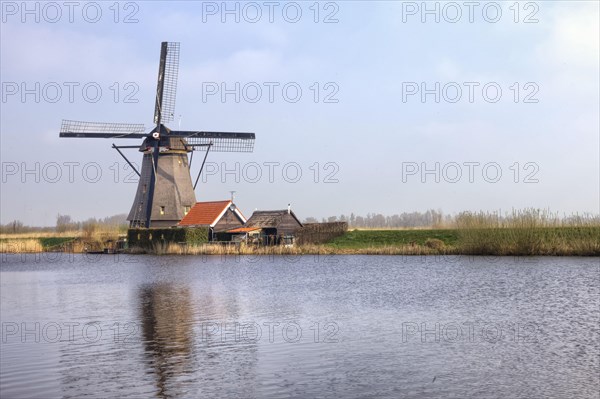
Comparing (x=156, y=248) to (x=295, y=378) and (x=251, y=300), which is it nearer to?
(x=251, y=300)

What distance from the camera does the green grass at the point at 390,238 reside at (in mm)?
38822

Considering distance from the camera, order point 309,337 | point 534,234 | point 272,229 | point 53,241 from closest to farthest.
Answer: point 309,337, point 534,234, point 272,229, point 53,241

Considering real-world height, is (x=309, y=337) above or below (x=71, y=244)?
below

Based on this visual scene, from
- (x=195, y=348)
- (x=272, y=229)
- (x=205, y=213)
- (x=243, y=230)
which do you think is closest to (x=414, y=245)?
(x=272, y=229)

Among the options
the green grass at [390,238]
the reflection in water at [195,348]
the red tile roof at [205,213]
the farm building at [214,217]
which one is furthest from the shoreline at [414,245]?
the reflection in water at [195,348]

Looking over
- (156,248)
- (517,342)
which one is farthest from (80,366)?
(156,248)

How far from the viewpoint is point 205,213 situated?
41812 mm

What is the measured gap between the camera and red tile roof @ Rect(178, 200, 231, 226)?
41.0 m

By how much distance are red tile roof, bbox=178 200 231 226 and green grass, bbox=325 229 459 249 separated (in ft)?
23.3

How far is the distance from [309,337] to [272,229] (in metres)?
29.8

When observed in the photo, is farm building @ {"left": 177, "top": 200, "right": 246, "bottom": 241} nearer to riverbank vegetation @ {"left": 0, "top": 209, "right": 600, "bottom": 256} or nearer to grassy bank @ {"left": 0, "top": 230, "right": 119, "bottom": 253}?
riverbank vegetation @ {"left": 0, "top": 209, "right": 600, "bottom": 256}

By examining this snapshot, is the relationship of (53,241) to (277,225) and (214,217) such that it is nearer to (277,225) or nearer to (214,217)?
(214,217)

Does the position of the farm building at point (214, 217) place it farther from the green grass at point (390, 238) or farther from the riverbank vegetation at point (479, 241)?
the green grass at point (390, 238)

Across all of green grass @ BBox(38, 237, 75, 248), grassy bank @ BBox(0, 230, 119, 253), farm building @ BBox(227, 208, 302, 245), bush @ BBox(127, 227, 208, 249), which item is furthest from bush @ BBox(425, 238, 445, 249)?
green grass @ BBox(38, 237, 75, 248)
